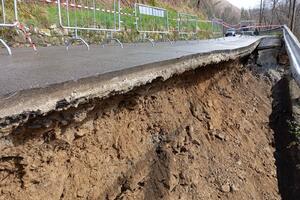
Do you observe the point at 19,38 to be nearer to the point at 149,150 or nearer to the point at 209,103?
the point at 209,103

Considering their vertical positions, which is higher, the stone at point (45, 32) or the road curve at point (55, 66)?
the stone at point (45, 32)

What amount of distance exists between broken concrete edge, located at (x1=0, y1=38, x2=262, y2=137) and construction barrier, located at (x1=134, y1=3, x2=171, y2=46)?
8.74 meters

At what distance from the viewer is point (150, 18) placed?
45.4 feet

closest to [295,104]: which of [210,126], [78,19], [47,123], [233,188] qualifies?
[210,126]

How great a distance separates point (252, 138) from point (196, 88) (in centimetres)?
190

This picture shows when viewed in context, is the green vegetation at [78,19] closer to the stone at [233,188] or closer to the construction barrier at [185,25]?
the construction barrier at [185,25]

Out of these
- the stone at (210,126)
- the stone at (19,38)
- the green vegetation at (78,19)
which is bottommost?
the stone at (210,126)

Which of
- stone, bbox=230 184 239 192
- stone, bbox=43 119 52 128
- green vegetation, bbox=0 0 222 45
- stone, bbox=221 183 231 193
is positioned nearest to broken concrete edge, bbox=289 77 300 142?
stone, bbox=230 184 239 192

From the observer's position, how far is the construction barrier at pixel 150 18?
12578mm

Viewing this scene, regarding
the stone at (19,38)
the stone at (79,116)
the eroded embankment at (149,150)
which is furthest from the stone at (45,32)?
the stone at (79,116)

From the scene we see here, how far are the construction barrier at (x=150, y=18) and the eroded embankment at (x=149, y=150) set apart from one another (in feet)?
17.8

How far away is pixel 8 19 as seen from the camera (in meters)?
8.84

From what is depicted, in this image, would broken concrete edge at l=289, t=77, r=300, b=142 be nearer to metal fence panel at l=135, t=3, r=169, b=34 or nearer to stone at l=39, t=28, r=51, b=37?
metal fence panel at l=135, t=3, r=169, b=34

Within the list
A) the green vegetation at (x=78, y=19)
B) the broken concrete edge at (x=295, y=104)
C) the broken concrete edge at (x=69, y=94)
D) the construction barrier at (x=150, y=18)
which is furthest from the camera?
the construction barrier at (x=150, y=18)
